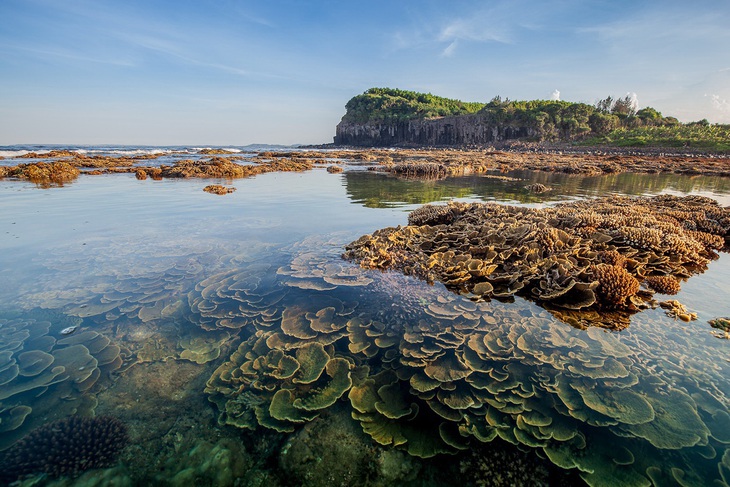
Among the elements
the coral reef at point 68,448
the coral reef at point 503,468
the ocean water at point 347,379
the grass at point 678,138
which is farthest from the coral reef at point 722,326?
the grass at point 678,138

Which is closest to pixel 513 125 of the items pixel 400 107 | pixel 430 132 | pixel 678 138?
pixel 430 132

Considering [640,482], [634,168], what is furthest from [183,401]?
[634,168]

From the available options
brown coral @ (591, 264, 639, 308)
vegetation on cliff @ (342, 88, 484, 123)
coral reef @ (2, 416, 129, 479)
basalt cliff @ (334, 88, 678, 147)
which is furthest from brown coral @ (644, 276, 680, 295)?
vegetation on cliff @ (342, 88, 484, 123)

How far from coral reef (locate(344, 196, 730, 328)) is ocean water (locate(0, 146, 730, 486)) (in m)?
0.34

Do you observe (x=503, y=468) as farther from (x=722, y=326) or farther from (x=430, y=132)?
(x=430, y=132)

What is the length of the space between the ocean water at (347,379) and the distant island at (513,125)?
6186cm

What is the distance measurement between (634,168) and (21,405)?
129 ft

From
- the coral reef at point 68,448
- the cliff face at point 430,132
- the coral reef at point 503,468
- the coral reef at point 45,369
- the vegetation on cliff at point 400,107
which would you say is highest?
the vegetation on cliff at point 400,107

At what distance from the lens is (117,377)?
3146 millimetres

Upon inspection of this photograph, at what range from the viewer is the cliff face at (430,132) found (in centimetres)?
9150

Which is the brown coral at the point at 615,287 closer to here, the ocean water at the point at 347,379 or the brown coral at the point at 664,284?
the ocean water at the point at 347,379

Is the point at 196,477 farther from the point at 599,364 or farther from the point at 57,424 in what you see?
the point at 599,364

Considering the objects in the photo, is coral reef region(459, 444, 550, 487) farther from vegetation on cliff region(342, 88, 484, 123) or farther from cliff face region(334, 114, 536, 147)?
vegetation on cliff region(342, 88, 484, 123)

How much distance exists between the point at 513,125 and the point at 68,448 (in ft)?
332
